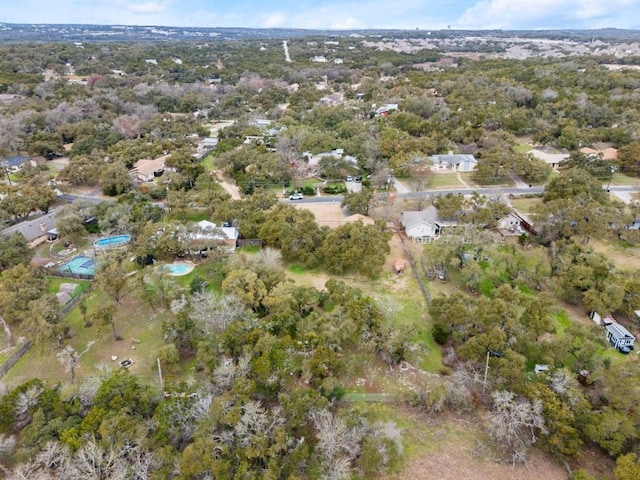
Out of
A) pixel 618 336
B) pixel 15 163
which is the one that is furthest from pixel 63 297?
pixel 15 163

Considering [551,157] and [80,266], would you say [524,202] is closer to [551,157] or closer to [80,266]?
[551,157]

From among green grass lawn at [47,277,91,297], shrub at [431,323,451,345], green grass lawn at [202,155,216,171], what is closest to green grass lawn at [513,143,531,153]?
green grass lawn at [202,155,216,171]

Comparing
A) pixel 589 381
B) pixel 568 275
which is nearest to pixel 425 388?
pixel 589 381

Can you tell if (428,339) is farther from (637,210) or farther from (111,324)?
(637,210)

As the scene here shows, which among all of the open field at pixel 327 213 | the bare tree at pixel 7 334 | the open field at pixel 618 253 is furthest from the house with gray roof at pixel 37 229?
the open field at pixel 618 253

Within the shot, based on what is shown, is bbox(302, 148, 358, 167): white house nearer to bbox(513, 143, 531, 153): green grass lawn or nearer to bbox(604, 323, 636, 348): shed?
bbox(513, 143, 531, 153): green grass lawn

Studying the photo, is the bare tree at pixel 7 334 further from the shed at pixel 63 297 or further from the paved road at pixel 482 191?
the paved road at pixel 482 191
